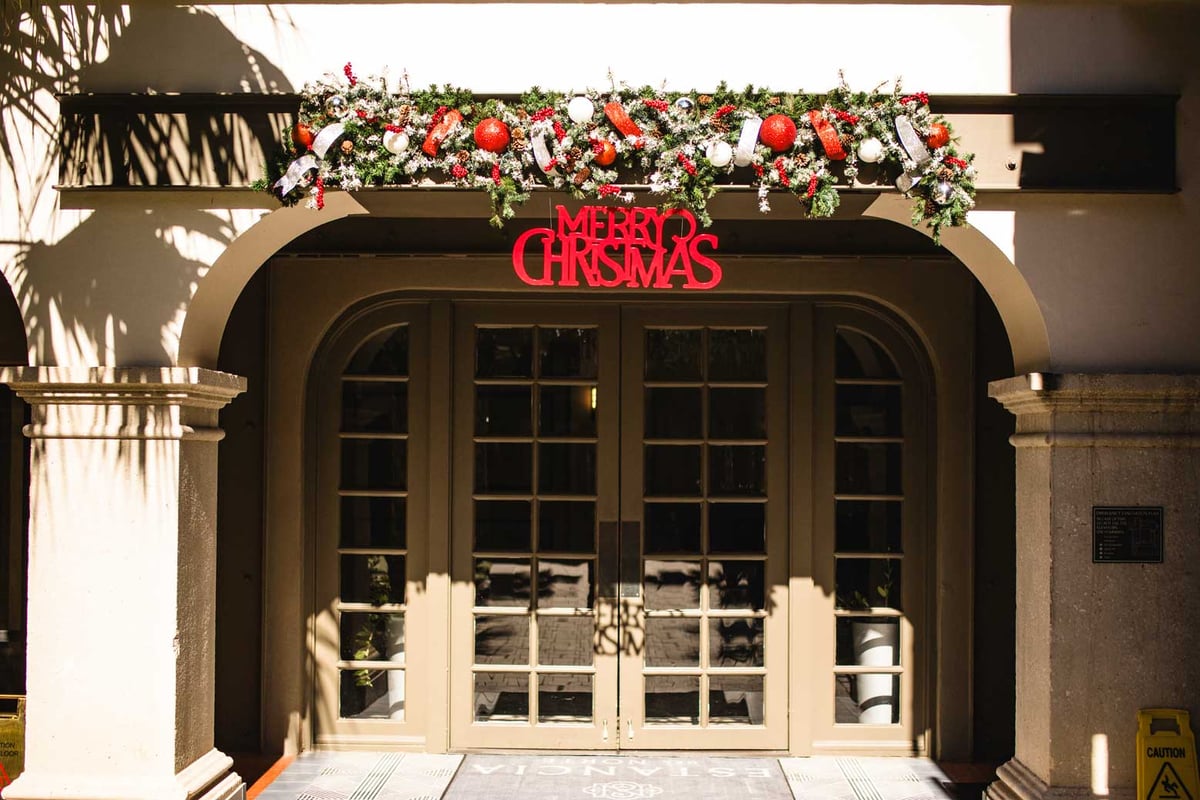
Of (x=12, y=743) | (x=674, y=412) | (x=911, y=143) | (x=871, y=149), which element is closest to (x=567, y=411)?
(x=674, y=412)

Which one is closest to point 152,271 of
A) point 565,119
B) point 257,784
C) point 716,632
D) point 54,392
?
point 54,392

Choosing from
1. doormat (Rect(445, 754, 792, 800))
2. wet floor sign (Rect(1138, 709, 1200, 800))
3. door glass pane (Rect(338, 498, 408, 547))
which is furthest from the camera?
door glass pane (Rect(338, 498, 408, 547))

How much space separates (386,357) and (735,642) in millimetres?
2983

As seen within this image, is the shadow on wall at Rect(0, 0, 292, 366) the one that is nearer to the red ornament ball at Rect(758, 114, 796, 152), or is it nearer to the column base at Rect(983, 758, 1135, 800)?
the red ornament ball at Rect(758, 114, 796, 152)

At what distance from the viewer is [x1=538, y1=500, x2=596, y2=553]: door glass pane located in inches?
266

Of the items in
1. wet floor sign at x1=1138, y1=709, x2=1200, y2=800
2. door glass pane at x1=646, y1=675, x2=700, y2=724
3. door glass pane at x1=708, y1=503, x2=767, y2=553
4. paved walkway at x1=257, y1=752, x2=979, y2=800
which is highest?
door glass pane at x1=708, y1=503, x2=767, y2=553

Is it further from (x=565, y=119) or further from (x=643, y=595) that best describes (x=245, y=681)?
(x=565, y=119)

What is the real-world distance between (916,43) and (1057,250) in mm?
1184

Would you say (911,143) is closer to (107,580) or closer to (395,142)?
(395,142)

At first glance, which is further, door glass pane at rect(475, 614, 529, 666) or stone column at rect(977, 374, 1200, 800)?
door glass pane at rect(475, 614, 529, 666)

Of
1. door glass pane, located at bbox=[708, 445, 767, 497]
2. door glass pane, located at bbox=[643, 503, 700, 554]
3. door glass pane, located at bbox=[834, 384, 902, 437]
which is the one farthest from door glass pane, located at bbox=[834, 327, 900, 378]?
door glass pane, located at bbox=[643, 503, 700, 554]

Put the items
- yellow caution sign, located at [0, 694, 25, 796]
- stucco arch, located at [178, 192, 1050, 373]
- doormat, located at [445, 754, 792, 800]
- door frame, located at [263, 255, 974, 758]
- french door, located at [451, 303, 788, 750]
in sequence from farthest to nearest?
1. french door, located at [451, 303, 788, 750]
2. door frame, located at [263, 255, 974, 758]
3. doormat, located at [445, 754, 792, 800]
4. yellow caution sign, located at [0, 694, 25, 796]
5. stucco arch, located at [178, 192, 1050, 373]

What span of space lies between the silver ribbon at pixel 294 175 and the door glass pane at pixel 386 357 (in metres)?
2.16

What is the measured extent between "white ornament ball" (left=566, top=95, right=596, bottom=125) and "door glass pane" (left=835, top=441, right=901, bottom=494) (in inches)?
122
